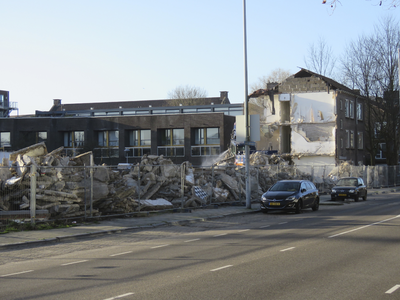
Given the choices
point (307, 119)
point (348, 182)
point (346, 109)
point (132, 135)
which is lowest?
point (348, 182)

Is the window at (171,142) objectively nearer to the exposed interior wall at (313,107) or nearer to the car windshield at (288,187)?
the exposed interior wall at (313,107)

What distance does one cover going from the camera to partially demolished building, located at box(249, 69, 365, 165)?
167 ft

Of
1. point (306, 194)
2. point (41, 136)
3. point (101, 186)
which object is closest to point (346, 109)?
point (306, 194)

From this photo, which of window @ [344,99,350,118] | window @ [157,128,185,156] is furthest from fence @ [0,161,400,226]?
window @ [157,128,185,156]

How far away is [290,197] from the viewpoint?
20.7m

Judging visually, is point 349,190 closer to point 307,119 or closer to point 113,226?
point 113,226

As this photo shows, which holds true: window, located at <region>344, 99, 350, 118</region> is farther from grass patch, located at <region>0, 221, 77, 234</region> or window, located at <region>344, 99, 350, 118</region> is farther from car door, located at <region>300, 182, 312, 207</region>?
grass patch, located at <region>0, 221, 77, 234</region>

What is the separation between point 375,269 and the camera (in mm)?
8453

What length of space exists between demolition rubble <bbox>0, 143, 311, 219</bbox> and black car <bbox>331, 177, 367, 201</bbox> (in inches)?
256

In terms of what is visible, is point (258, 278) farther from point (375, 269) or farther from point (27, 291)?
point (27, 291)

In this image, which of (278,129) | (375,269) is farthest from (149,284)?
(278,129)

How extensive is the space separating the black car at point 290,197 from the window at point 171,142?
121 feet

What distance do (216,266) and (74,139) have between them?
183 feet

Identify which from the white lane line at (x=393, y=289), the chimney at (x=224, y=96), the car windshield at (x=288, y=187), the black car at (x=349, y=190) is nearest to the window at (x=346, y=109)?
the black car at (x=349, y=190)
